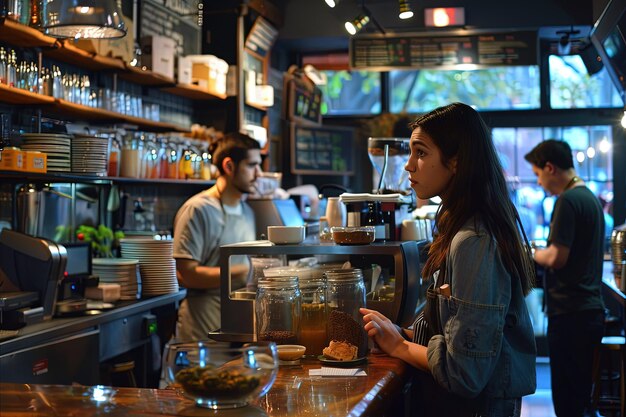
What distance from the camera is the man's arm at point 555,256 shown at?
5008 mm

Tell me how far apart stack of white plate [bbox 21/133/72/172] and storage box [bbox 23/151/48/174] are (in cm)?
10

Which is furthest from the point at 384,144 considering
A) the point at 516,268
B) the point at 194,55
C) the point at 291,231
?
the point at 194,55

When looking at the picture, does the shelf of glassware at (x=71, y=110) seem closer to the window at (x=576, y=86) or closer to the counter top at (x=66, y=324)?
the counter top at (x=66, y=324)

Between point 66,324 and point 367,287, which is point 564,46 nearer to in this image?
point 367,287

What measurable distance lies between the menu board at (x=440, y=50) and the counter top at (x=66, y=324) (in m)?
3.50

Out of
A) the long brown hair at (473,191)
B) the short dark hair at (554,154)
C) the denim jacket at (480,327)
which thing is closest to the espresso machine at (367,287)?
the long brown hair at (473,191)

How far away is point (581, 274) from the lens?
16.5 ft

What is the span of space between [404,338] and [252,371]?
0.93 meters

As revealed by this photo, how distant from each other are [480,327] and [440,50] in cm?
573

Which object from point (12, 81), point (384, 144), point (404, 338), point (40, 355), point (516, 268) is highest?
point (12, 81)

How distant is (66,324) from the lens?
3957 mm

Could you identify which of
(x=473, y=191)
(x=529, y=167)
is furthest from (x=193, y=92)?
(x=473, y=191)

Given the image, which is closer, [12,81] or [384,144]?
[384,144]

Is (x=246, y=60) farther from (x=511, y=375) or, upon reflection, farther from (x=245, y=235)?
(x=511, y=375)
